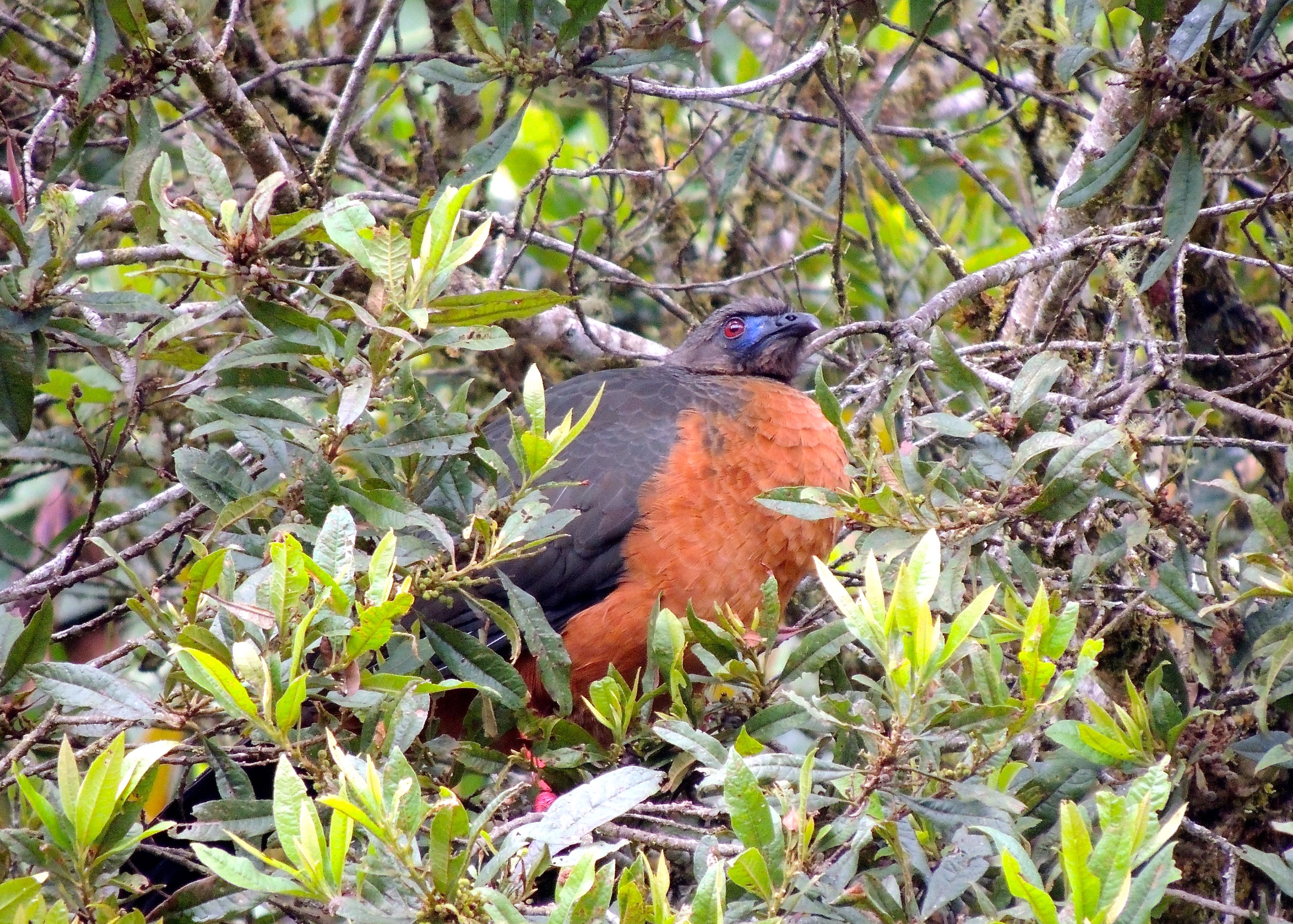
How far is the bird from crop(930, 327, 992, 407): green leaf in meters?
0.87

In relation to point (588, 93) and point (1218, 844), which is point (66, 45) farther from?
point (1218, 844)

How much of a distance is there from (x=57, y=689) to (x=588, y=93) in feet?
15.1

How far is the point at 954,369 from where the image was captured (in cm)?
314

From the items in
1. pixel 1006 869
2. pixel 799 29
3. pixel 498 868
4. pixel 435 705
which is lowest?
pixel 435 705

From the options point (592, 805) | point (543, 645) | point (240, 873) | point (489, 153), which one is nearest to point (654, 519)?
point (543, 645)

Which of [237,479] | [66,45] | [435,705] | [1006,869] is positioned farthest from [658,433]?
[66,45]

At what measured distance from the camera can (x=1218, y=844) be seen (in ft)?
9.71

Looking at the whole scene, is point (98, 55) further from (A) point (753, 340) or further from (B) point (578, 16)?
(A) point (753, 340)

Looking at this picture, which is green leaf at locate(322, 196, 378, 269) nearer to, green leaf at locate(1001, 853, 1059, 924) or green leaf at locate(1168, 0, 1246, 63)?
green leaf at locate(1001, 853, 1059, 924)

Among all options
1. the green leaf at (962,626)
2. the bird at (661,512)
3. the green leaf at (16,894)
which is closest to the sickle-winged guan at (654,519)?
the bird at (661,512)

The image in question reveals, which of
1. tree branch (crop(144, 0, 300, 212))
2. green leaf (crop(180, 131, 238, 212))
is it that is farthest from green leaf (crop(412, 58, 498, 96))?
green leaf (crop(180, 131, 238, 212))

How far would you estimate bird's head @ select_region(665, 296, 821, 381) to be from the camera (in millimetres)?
5305

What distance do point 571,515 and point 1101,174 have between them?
1.83 meters

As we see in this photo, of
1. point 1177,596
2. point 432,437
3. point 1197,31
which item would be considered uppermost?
point 1197,31
